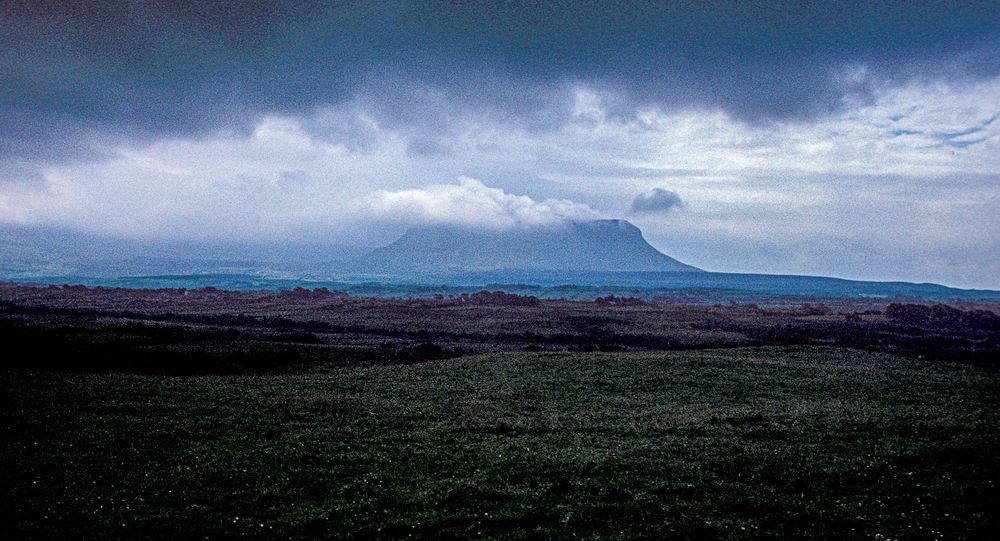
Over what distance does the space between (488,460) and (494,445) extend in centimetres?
262

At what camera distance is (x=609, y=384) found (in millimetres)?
41688

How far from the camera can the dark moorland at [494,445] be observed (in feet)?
51.6

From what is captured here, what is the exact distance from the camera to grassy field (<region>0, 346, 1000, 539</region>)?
15.5 metres

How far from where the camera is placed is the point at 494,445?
969 inches

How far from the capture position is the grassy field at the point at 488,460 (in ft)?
50.9

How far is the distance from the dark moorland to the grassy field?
103 millimetres

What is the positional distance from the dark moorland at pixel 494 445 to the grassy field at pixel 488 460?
10cm

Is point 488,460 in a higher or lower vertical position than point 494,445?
higher

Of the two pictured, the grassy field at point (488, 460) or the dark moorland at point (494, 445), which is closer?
the grassy field at point (488, 460)

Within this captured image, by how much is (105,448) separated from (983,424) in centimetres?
3553

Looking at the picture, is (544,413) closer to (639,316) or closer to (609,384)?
(609,384)

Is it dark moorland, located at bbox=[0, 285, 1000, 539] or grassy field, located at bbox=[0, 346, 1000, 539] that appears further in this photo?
dark moorland, located at bbox=[0, 285, 1000, 539]

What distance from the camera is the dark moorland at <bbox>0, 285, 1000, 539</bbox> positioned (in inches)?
619

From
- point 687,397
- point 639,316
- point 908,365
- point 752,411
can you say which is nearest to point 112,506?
point 752,411
